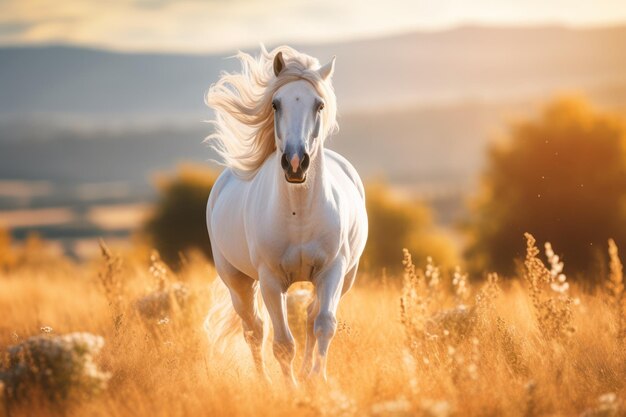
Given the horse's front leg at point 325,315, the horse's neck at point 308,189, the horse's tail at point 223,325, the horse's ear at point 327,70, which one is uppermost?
the horse's ear at point 327,70

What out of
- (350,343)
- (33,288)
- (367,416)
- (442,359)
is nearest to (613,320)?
(442,359)

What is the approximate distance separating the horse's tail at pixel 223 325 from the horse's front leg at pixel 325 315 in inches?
79.6

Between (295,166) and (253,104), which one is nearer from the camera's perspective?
(295,166)

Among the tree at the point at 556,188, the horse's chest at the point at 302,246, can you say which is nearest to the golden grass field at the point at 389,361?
the horse's chest at the point at 302,246

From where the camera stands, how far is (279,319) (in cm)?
668

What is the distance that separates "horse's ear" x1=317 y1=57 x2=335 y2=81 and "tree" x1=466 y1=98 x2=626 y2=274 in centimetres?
2246

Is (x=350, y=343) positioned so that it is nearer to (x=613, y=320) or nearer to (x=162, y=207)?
(x=613, y=320)

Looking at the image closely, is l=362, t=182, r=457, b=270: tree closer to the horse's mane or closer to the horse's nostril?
the horse's mane

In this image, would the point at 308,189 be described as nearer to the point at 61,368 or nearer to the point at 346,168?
the point at 346,168

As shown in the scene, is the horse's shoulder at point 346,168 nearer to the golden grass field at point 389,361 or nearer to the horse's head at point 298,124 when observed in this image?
the golden grass field at point 389,361

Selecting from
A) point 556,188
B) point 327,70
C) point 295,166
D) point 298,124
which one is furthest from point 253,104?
point 556,188

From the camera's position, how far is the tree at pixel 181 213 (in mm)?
37094

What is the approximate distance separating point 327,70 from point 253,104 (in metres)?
0.80

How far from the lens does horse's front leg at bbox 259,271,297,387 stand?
659cm
